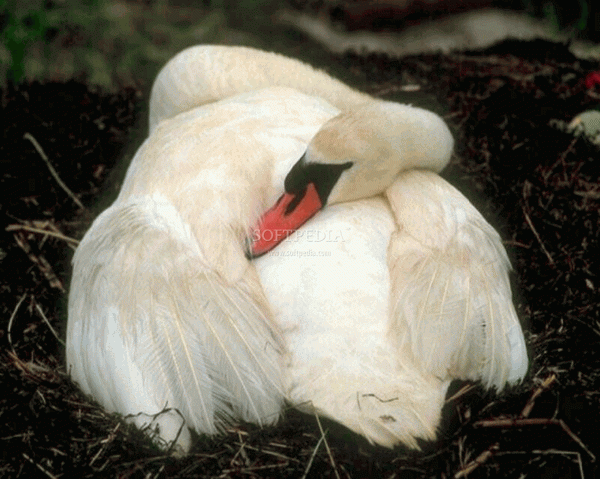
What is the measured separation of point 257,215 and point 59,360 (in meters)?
0.85

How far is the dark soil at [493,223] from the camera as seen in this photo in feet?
5.93

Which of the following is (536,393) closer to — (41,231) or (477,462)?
(477,462)

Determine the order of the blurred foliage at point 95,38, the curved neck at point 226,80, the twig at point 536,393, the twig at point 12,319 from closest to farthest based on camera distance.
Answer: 1. the twig at point 536,393
2. the twig at point 12,319
3. the curved neck at point 226,80
4. the blurred foliage at point 95,38

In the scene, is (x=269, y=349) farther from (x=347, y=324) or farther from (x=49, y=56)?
(x=49, y=56)

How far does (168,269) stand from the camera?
182cm

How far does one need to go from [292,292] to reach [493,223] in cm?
125

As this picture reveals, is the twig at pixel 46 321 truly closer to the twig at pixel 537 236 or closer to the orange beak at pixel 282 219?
the orange beak at pixel 282 219

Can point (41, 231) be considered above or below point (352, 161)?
below

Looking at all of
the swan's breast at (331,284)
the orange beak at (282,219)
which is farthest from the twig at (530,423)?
the orange beak at (282,219)

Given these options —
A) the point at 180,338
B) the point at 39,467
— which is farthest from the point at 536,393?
the point at 39,467

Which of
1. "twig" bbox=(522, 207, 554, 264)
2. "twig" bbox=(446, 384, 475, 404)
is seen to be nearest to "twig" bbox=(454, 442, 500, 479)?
"twig" bbox=(446, 384, 475, 404)

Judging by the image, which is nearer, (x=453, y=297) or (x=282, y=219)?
(x=453, y=297)

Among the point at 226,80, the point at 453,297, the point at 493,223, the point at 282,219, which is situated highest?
the point at 226,80

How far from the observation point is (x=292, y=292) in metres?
1.84
